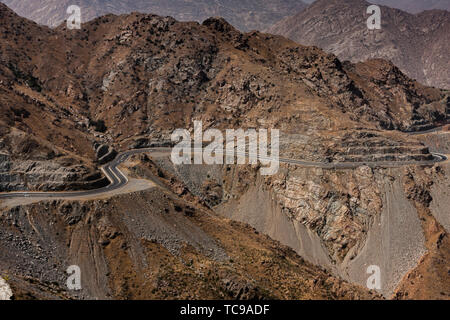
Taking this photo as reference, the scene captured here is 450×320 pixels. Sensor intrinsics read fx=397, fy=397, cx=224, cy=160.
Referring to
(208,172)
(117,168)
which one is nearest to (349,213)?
(208,172)

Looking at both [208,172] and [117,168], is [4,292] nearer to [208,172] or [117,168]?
[117,168]

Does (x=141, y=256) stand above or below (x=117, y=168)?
below

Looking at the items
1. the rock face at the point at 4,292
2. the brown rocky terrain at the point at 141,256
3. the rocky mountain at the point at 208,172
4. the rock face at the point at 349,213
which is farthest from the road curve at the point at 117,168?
the rock face at the point at 4,292

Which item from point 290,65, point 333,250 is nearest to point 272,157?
point 333,250

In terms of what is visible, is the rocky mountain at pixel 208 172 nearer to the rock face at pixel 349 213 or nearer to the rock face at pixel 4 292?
the rock face at pixel 349 213

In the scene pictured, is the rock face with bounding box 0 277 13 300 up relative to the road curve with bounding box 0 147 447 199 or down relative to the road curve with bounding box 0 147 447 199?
down

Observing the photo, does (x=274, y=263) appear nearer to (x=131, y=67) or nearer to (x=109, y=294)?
(x=109, y=294)

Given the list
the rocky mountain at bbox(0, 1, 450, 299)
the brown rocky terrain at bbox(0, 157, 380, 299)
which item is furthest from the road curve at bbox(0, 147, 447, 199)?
the brown rocky terrain at bbox(0, 157, 380, 299)

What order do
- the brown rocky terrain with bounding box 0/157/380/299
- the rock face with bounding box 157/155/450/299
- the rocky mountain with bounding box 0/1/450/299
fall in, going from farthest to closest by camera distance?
1. the rock face with bounding box 157/155/450/299
2. the rocky mountain with bounding box 0/1/450/299
3. the brown rocky terrain with bounding box 0/157/380/299

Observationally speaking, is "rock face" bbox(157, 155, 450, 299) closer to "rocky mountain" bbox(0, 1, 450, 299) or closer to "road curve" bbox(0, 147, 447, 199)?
"rocky mountain" bbox(0, 1, 450, 299)
